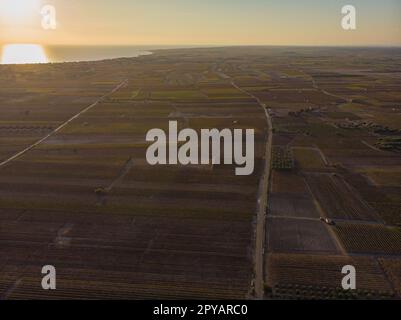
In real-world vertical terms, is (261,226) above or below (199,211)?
below

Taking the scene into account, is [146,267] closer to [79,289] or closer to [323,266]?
[79,289]

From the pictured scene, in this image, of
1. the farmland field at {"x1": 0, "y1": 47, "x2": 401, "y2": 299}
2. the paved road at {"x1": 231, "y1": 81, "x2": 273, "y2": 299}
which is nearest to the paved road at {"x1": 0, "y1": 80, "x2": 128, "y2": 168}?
the farmland field at {"x1": 0, "y1": 47, "x2": 401, "y2": 299}

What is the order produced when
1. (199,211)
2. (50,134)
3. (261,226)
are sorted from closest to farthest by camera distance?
(261,226)
(199,211)
(50,134)

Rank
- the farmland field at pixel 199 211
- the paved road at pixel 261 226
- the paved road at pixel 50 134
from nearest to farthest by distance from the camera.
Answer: the paved road at pixel 261 226
the farmland field at pixel 199 211
the paved road at pixel 50 134

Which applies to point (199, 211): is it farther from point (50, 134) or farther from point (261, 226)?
point (50, 134)

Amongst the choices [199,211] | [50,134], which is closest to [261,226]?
[199,211]

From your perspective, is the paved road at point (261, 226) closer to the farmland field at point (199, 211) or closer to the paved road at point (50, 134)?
the farmland field at point (199, 211)

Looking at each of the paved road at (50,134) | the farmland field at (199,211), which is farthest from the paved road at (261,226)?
the paved road at (50,134)

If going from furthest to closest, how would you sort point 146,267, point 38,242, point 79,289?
point 38,242
point 146,267
point 79,289

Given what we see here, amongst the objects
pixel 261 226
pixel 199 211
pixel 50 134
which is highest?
pixel 50 134

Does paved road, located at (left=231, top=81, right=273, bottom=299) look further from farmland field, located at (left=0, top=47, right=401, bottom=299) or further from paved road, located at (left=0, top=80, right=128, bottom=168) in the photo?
paved road, located at (left=0, top=80, right=128, bottom=168)
